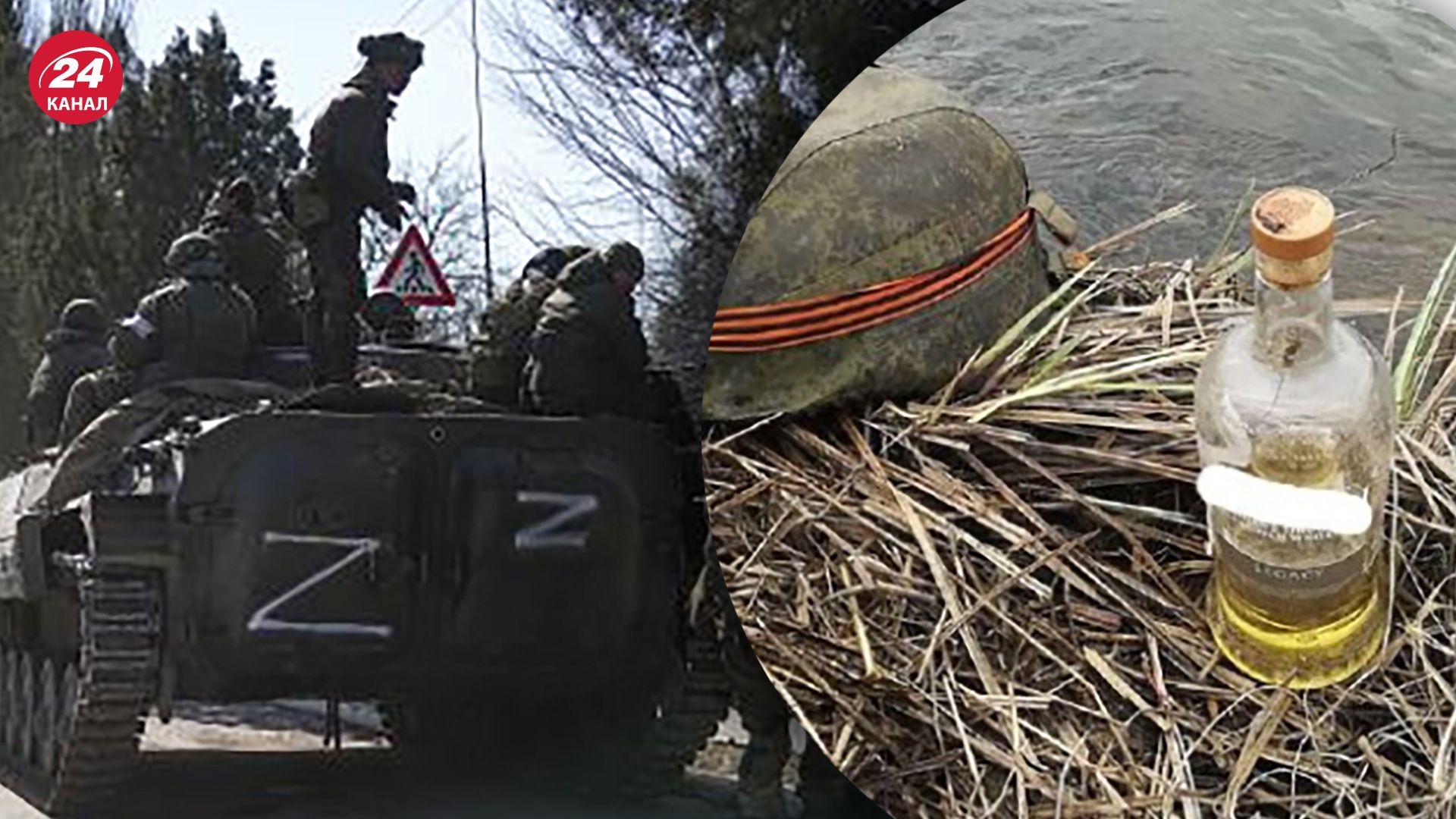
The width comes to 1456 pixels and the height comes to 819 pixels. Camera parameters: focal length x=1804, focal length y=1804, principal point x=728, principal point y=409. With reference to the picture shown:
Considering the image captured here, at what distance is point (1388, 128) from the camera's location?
171 cm

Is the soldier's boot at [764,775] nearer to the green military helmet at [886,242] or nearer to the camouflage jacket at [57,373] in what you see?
the green military helmet at [886,242]

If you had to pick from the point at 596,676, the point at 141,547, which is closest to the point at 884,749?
the point at 596,676

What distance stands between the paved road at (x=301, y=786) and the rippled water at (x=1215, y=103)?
0.71m

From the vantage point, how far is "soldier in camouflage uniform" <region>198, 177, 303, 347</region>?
1679 millimetres

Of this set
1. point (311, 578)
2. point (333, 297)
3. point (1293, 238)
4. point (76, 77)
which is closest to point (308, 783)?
point (311, 578)

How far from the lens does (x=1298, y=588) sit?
1478mm

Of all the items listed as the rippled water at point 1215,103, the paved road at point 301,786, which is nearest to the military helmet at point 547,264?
the rippled water at point 1215,103

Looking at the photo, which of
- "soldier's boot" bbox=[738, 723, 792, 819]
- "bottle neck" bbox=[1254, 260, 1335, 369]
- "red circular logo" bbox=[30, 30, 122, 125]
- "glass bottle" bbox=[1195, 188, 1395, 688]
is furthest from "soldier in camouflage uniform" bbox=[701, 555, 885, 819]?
"red circular logo" bbox=[30, 30, 122, 125]

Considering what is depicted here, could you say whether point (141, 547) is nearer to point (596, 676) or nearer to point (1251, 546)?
point (596, 676)

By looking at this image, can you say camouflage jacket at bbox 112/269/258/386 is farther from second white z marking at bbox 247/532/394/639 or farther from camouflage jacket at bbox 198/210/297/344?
second white z marking at bbox 247/532/394/639

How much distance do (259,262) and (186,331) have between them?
0.31 ft

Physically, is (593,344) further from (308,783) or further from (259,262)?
(308,783)

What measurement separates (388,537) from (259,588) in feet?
0.41

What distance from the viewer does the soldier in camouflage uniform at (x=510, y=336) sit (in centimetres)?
168
